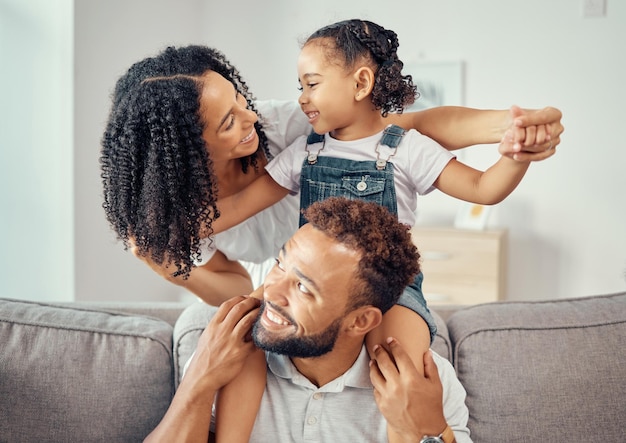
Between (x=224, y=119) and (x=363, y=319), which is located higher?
(x=224, y=119)

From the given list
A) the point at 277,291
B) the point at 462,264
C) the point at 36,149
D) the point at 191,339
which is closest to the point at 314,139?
the point at 277,291

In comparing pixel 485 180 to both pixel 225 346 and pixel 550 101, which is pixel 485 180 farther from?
pixel 550 101

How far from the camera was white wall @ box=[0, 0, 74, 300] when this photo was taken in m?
3.47

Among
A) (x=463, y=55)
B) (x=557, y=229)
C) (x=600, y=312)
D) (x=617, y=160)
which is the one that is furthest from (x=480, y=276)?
(x=600, y=312)

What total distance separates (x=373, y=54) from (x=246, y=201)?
1.57ft

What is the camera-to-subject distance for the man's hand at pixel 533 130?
4.51 ft

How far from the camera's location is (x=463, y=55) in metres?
4.35

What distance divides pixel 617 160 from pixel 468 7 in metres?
1.24

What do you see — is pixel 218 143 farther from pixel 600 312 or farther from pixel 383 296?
pixel 600 312

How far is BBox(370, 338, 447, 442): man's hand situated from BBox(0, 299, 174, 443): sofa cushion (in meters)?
0.61

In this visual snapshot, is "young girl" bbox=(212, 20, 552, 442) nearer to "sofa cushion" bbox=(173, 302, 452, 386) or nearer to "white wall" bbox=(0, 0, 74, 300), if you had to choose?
"sofa cushion" bbox=(173, 302, 452, 386)

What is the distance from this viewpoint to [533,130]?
1.38 m

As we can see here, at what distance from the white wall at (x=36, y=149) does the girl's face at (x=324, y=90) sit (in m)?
2.18

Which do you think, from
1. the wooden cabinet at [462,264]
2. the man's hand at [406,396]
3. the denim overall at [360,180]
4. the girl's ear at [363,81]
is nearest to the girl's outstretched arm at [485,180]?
the denim overall at [360,180]
